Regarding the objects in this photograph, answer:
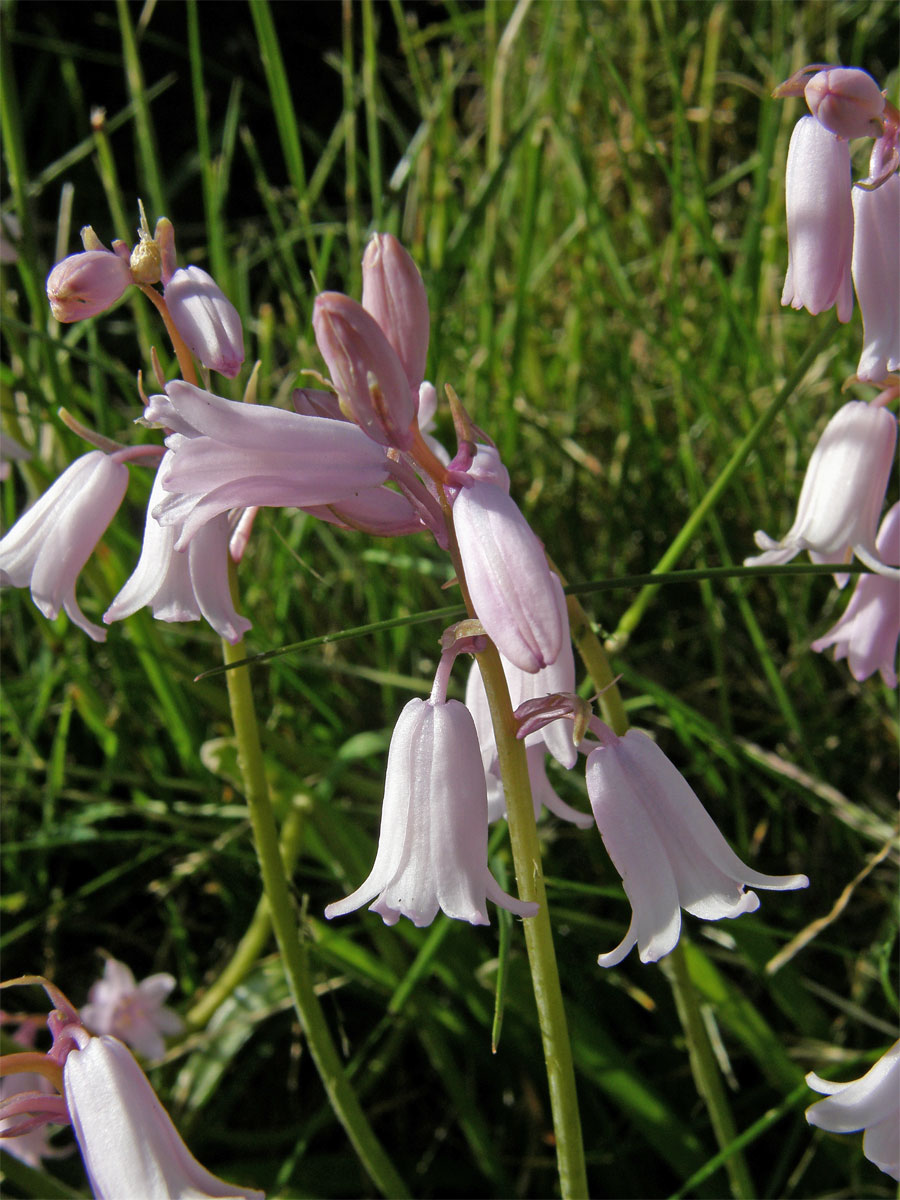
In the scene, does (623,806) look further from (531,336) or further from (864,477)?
(531,336)

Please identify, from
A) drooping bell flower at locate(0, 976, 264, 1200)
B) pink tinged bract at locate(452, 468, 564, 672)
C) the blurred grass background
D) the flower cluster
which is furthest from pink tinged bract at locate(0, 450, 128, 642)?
the flower cluster

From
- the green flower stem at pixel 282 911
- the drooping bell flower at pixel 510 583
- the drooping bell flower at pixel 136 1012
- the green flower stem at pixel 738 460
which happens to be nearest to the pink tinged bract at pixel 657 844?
the drooping bell flower at pixel 510 583

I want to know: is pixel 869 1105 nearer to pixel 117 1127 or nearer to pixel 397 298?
pixel 117 1127

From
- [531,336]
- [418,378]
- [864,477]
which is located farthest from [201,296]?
[531,336]

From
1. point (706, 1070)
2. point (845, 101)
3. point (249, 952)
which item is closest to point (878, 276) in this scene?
Result: point (845, 101)

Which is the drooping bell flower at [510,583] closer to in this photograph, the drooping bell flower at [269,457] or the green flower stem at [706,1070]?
the drooping bell flower at [269,457]

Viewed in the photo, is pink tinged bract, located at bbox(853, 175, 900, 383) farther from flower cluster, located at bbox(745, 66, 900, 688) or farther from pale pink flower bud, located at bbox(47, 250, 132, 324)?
pale pink flower bud, located at bbox(47, 250, 132, 324)
